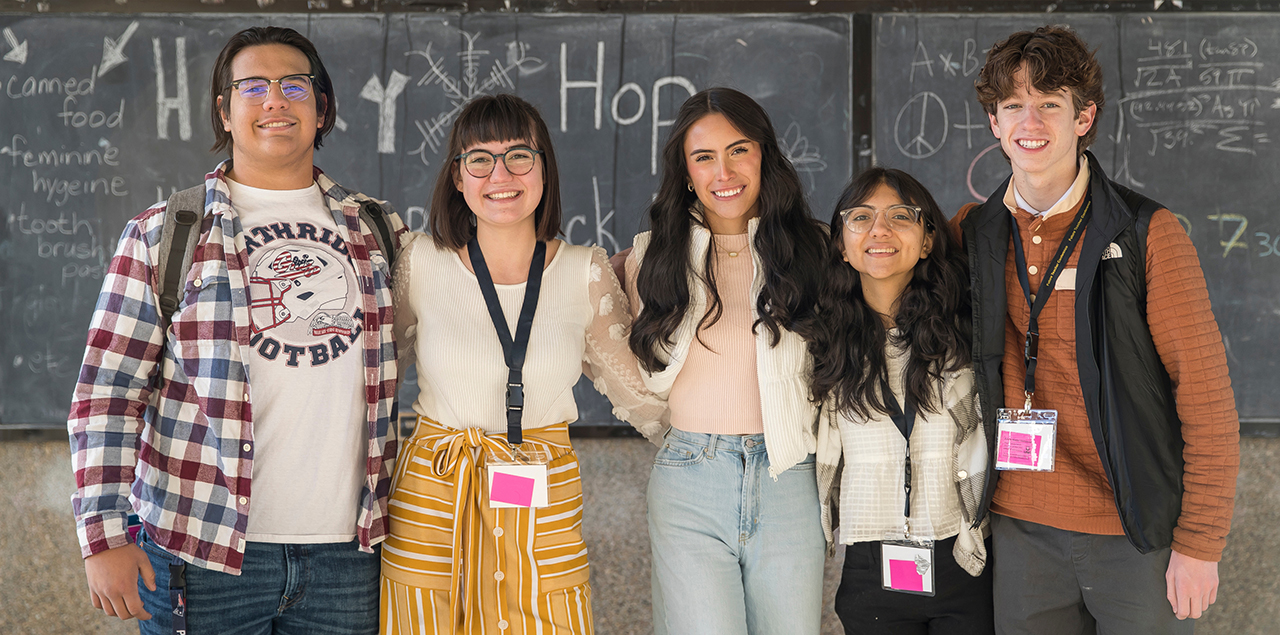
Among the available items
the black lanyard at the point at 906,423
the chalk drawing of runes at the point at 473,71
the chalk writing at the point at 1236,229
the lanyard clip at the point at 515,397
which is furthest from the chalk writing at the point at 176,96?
the chalk writing at the point at 1236,229

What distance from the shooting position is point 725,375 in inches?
78.1

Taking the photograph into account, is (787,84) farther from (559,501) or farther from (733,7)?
(559,501)

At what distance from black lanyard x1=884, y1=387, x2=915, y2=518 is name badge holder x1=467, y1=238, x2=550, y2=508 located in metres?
0.80

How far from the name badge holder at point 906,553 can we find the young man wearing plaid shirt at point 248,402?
3.74 ft

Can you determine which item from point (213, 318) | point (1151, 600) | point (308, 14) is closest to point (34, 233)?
point (308, 14)

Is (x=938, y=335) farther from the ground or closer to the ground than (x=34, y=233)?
closer to the ground

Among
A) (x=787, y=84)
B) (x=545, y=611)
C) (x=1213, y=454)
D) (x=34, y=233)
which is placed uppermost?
(x=787, y=84)

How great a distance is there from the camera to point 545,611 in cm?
188

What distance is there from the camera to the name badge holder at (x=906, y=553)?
1886mm

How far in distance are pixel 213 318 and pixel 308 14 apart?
1596 mm

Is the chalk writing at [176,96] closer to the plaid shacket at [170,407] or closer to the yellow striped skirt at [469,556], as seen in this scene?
the plaid shacket at [170,407]

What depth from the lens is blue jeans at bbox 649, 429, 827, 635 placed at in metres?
1.90

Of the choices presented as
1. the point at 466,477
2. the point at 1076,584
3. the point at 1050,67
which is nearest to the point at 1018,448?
the point at 1076,584

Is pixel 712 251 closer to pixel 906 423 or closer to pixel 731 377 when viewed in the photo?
pixel 731 377
